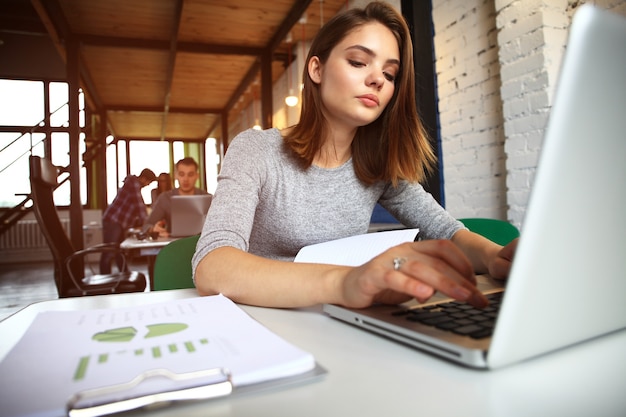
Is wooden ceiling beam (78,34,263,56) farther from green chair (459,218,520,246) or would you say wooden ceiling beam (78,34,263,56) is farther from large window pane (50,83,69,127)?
green chair (459,218,520,246)

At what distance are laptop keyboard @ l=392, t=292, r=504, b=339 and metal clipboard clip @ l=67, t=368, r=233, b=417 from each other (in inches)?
8.9

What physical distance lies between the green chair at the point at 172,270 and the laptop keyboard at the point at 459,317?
3.16 feet

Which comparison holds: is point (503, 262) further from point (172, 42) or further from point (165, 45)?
point (165, 45)

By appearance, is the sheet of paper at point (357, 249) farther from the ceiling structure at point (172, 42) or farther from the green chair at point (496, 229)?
the ceiling structure at point (172, 42)

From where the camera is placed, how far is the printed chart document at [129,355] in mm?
339

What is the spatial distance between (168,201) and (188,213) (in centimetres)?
92

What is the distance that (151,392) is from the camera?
1.05 feet

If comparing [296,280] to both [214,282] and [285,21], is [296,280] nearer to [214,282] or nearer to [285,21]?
[214,282]

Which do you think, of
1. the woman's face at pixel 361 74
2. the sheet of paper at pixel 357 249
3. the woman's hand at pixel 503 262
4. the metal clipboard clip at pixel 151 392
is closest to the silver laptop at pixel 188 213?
the woman's face at pixel 361 74

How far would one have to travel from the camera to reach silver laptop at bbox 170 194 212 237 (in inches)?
128

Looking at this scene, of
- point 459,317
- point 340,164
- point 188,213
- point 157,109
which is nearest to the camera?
point 459,317

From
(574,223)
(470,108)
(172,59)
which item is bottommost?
(574,223)

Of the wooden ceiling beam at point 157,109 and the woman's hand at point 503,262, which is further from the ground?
the wooden ceiling beam at point 157,109

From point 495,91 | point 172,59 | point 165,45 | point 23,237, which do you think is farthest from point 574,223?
point 23,237
